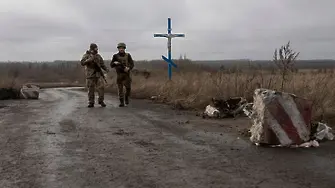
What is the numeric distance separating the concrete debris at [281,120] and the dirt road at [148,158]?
0.96ft

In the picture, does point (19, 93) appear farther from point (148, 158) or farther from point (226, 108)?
point (148, 158)

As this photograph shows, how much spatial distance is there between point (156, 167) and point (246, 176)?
1.13m

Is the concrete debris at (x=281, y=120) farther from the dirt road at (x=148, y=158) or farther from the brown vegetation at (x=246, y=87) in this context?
the brown vegetation at (x=246, y=87)

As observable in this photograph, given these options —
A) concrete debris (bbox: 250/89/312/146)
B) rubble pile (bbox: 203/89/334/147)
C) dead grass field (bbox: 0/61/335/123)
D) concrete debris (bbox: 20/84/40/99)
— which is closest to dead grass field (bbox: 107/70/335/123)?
dead grass field (bbox: 0/61/335/123)

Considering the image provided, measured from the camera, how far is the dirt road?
16.0ft

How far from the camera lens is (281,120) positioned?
6.93 meters

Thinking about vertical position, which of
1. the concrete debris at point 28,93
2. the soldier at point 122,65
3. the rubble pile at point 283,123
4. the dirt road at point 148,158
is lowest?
the concrete debris at point 28,93

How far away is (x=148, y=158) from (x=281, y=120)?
2.30 m

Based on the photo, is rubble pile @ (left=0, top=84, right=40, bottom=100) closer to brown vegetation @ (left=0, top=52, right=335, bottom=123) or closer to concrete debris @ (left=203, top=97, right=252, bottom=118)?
brown vegetation @ (left=0, top=52, right=335, bottom=123)

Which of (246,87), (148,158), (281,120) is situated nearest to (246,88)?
(246,87)

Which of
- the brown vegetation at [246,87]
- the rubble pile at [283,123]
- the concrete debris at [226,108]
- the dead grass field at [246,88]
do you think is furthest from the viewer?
the concrete debris at [226,108]

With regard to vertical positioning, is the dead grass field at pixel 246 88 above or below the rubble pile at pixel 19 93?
above

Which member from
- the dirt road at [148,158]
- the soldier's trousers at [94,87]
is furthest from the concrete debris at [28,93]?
the dirt road at [148,158]

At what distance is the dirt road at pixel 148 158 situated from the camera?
16.0 feet
